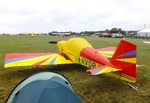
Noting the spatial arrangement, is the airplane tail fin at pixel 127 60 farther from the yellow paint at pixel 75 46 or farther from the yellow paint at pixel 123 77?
the yellow paint at pixel 75 46

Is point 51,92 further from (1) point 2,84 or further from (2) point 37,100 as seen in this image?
(1) point 2,84

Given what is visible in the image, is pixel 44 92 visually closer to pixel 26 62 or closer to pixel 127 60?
pixel 127 60

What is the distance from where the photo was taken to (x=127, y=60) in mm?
8062

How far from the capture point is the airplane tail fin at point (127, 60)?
7.98m

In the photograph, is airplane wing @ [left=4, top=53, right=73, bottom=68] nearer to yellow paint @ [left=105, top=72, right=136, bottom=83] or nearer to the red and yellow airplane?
the red and yellow airplane

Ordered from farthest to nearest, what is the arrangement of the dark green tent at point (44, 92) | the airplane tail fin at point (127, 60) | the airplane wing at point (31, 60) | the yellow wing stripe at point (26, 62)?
the airplane wing at point (31, 60)
the yellow wing stripe at point (26, 62)
the airplane tail fin at point (127, 60)
the dark green tent at point (44, 92)

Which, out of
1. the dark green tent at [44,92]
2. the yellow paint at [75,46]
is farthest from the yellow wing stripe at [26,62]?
the dark green tent at [44,92]

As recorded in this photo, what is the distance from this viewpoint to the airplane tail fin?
798cm

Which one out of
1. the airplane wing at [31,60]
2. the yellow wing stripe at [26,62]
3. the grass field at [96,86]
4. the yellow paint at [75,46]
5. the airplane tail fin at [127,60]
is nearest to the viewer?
the grass field at [96,86]

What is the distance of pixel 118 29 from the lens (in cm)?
11294

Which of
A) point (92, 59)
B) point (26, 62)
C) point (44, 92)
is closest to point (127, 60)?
point (92, 59)

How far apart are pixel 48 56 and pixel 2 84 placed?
11.6 ft

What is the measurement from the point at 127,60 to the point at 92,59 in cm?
213

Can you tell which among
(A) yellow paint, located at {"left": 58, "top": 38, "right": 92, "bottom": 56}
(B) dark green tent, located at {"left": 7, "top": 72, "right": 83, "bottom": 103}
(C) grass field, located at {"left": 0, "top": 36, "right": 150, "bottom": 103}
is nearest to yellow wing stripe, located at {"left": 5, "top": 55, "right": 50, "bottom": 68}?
(C) grass field, located at {"left": 0, "top": 36, "right": 150, "bottom": 103}
